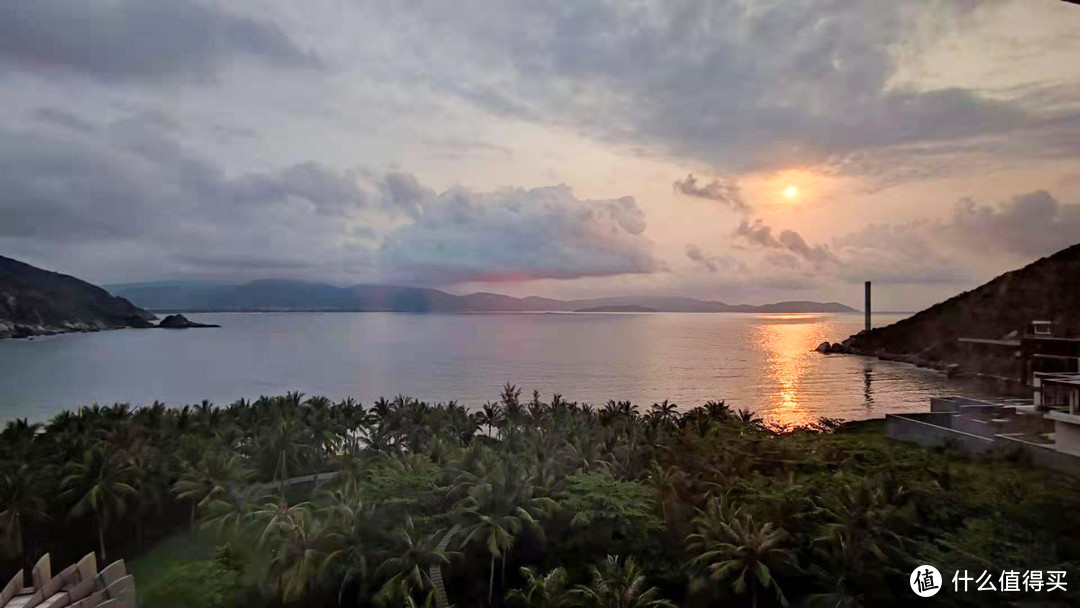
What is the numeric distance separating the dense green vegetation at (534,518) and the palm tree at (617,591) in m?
0.05

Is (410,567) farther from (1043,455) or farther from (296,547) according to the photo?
(1043,455)

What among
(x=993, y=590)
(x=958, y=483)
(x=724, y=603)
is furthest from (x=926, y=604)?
(x=958, y=483)

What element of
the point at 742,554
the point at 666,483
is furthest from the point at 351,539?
the point at 742,554

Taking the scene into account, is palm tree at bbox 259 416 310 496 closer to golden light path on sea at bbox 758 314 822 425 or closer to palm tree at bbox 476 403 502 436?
palm tree at bbox 476 403 502 436

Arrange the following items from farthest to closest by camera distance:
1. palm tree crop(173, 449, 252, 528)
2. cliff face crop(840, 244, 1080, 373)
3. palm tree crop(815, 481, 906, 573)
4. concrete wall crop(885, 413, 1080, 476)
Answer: cliff face crop(840, 244, 1080, 373), concrete wall crop(885, 413, 1080, 476), palm tree crop(173, 449, 252, 528), palm tree crop(815, 481, 906, 573)

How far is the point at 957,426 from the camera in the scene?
71.9ft

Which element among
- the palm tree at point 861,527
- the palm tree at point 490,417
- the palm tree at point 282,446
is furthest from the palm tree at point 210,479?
the palm tree at point 861,527

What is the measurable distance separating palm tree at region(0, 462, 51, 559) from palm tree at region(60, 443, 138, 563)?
0.60 metres

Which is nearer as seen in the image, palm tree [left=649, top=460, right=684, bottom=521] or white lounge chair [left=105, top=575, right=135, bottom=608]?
white lounge chair [left=105, top=575, right=135, bottom=608]

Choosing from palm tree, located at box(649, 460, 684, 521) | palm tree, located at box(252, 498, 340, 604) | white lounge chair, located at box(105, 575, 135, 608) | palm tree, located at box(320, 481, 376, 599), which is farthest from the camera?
palm tree, located at box(649, 460, 684, 521)

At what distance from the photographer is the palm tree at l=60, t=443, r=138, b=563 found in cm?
1602

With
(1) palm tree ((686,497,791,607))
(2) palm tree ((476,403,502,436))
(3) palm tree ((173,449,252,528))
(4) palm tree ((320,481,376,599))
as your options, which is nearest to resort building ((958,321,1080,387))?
(1) palm tree ((686,497,791,607))

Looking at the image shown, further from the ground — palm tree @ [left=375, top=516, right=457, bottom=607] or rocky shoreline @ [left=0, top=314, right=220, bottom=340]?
rocky shoreline @ [left=0, top=314, right=220, bottom=340]

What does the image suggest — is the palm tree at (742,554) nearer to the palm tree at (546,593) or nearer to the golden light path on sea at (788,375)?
the palm tree at (546,593)
